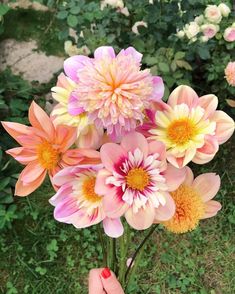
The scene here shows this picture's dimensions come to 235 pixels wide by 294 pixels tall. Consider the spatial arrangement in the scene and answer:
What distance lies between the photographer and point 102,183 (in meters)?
0.85

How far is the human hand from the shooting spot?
1.10 m

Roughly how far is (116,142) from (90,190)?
0.34 feet

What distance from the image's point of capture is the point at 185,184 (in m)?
1.00

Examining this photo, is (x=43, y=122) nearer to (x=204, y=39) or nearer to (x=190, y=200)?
(x=190, y=200)

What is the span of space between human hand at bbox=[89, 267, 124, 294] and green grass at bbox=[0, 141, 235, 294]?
1.19 meters

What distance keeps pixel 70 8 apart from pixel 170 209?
Result: 1.42 m

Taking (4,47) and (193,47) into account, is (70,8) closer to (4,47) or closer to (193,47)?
(193,47)

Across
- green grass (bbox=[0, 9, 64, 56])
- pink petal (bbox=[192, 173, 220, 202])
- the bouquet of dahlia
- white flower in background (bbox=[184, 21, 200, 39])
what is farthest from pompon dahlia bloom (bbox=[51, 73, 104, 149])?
green grass (bbox=[0, 9, 64, 56])

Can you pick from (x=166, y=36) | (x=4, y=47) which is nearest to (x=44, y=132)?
(x=166, y=36)

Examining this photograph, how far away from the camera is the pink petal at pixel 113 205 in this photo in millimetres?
842

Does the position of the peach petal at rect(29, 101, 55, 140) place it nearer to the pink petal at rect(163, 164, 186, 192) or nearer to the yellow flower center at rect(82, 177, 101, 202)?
the yellow flower center at rect(82, 177, 101, 202)

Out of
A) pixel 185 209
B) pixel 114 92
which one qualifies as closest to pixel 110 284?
pixel 185 209

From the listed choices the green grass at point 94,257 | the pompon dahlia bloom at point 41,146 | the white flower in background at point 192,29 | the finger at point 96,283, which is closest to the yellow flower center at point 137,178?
the pompon dahlia bloom at point 41,146

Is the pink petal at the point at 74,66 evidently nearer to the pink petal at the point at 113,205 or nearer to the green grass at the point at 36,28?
the pink petal at the point at 113,205
